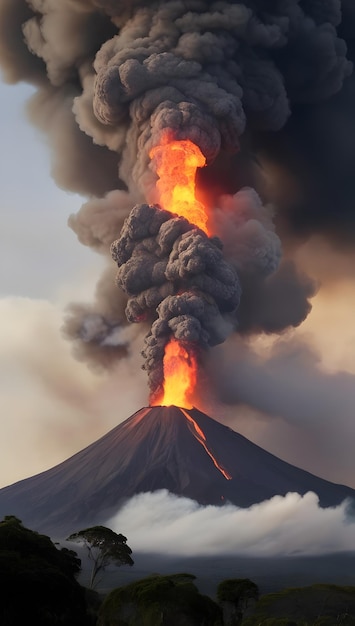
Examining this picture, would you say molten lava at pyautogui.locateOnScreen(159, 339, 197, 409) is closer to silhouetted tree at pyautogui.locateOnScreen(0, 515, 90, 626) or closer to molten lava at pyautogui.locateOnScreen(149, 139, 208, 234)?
molten lava at pyautogui.locateOnScreen(149, 139, 208, 234)

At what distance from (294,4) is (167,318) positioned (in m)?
24.7

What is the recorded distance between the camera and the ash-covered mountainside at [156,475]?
6450 centimetres

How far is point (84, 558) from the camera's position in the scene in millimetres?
59625

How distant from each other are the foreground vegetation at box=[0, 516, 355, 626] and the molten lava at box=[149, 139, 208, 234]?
35630mm

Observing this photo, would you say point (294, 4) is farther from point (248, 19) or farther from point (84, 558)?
point (84, 558)

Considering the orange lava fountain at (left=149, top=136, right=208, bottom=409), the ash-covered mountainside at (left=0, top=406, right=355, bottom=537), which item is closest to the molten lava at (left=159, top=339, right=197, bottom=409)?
the orange lava fountain at (left=149, top=136, right=208, bottom=409)

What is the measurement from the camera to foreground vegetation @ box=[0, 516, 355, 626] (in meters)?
26.4

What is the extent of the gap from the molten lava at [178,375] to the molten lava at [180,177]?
29.8 ft

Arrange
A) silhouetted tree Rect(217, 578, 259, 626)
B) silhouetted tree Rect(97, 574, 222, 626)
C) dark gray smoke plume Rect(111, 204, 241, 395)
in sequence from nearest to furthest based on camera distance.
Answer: silhouetted tree Rect(97, 574, 222, 626) < silhouetted tree Rect(217, 578, 259, 626) < dark gray smoke plume Rect(111, 204, 241, 395)

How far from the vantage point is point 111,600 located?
94.9 ft

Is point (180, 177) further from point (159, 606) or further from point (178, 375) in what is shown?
point (159, 606)

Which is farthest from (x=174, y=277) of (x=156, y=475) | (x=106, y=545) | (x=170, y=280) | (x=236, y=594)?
(x=236, y=594)

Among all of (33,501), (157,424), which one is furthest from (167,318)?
(33,501)

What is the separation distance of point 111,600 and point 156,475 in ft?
119
